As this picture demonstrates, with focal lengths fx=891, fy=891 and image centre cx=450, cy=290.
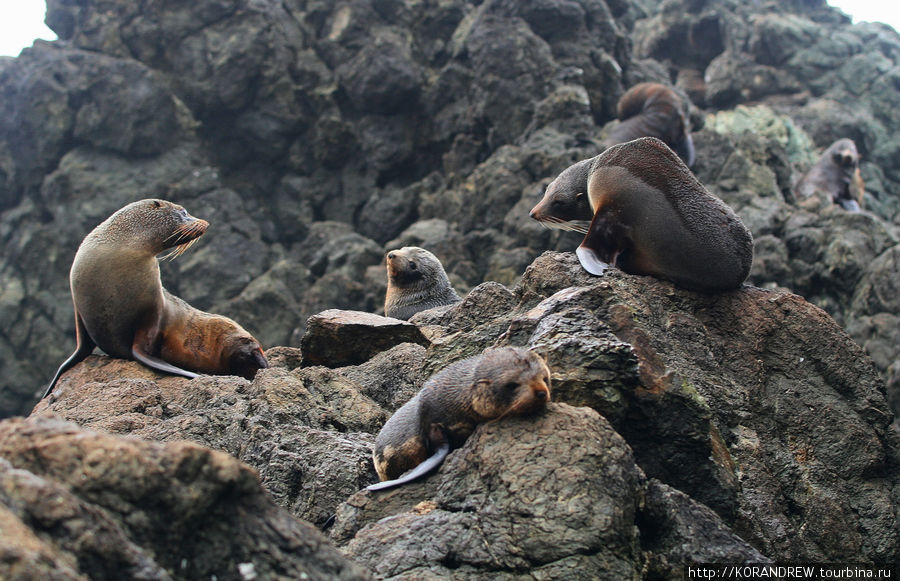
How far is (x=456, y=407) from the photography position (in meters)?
4.11

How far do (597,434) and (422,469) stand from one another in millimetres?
830

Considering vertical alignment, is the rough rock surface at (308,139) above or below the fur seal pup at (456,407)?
below

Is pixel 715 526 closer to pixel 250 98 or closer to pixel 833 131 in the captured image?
pixel 250 98

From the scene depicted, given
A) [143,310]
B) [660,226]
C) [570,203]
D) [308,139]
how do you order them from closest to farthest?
1. [660,226]
2. [143,310]
3. [570,203]
4. [308,139]

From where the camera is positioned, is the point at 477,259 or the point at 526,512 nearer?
the point at 526,512

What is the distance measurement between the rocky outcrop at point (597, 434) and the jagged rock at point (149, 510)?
0.85m

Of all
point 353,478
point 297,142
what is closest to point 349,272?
point 297,142

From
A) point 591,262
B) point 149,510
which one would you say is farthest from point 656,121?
point 149,510

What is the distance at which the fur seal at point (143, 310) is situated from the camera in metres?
6.88

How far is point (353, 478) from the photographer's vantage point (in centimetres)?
464

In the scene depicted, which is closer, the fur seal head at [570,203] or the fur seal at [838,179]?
the fur seal head at [570,203]

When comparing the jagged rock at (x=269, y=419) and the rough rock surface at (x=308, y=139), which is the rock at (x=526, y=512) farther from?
the rough rock surface at (x=308, y=139)

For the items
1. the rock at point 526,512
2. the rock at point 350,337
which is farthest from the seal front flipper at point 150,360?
the rock at point 526,512

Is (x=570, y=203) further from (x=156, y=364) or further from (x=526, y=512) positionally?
(x=526, y=512)
